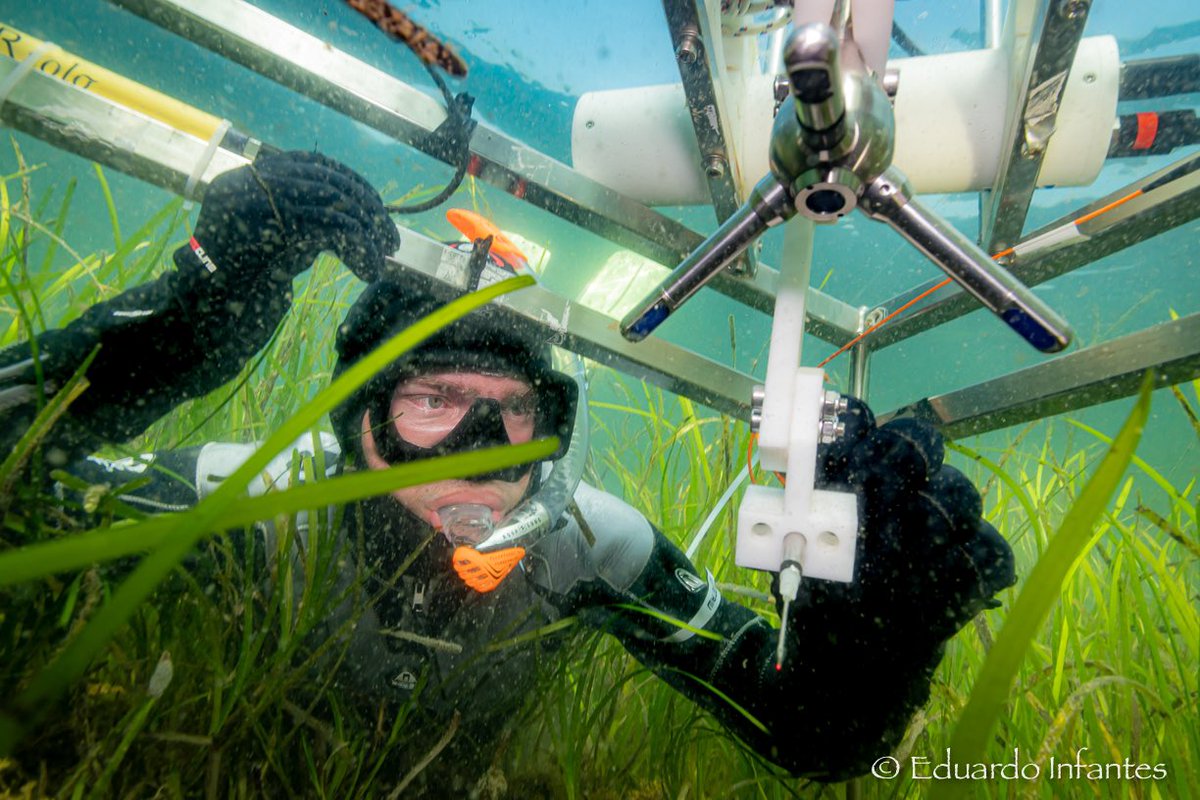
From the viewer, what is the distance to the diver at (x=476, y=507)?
176 centimetres

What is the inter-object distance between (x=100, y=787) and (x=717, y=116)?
2.52 meters

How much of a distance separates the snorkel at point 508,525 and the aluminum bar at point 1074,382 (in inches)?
57.6

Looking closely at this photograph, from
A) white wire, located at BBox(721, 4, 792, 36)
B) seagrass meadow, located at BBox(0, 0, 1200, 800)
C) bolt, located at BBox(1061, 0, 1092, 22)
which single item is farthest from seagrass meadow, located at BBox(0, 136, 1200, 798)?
white wire, located at BBox(721, 4, 792, 36)

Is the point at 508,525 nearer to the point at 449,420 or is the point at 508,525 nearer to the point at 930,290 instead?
the point at 449,420

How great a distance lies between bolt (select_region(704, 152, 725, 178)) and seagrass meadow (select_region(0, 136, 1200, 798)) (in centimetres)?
140

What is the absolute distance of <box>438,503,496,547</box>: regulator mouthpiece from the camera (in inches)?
101

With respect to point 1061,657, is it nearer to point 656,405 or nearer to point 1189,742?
point 1189,742

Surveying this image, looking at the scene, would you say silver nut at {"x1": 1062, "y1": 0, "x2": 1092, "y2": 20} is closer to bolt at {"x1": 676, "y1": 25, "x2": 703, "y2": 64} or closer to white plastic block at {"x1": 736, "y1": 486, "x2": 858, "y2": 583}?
bolt at {"x1": 676, "y1": 25, "x2": 703, "y2": 64}

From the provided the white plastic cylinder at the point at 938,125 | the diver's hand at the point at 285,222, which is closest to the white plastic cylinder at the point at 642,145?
the white plastic cylinder at the point at 938,125

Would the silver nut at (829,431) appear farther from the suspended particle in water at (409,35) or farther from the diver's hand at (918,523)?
the suspended particle in water at (409,35)

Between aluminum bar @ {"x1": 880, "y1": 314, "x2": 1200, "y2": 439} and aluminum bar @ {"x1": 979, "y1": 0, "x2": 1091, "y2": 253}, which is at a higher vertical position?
aluminum bar @ {"x1": 979, "y1": 0, "x2": 1091, "y2": 253}

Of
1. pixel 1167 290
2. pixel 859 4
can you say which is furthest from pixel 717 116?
pixel 1167 290

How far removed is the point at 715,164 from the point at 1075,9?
974 millimetres

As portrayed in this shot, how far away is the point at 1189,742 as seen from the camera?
2.11 m
